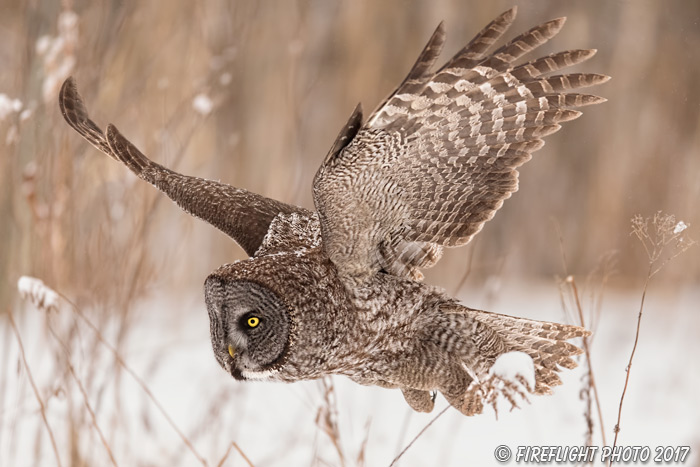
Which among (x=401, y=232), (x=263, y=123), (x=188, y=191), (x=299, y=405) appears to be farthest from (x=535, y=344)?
(x=263, y=123)

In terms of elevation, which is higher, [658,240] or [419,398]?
[658,240]

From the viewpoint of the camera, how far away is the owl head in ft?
6.11

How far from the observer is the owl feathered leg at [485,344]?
2.15 meters

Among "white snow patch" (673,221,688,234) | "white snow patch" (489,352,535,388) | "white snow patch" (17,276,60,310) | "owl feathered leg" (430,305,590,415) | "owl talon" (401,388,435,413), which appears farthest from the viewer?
"owl talon" (401,388,435,413)

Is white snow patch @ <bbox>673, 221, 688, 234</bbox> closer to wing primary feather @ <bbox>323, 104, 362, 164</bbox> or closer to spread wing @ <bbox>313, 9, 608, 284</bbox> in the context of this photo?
spread wing @ <bbox>313, 9, 608, 284</bbox>

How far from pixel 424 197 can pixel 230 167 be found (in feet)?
8.85

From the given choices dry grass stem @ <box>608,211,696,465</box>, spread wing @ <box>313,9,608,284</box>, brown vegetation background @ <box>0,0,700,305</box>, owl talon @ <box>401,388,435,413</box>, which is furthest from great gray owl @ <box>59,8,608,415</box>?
brown vegetation background @ <box>0,0,700,305</box>

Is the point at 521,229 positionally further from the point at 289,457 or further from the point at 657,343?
the point at 289,457

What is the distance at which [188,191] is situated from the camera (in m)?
2.26

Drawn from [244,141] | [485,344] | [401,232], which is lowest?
[485,344]

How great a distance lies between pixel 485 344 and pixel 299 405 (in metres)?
1.72

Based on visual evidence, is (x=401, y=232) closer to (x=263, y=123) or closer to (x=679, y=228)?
(x=679, y=228)

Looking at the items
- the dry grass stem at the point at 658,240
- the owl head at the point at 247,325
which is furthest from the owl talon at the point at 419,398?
the dry grass stem at the point at 658,240

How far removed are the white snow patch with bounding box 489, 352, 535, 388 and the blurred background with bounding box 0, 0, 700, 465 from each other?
259 mm
